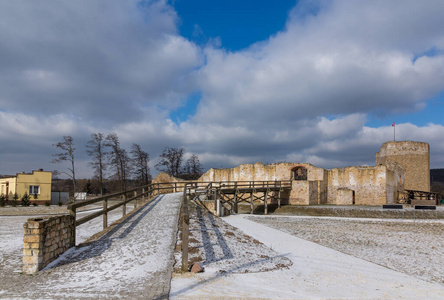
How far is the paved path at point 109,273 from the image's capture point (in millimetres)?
4375

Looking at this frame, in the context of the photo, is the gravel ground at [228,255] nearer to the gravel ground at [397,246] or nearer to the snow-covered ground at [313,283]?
the snow-covered ground at [313,283]

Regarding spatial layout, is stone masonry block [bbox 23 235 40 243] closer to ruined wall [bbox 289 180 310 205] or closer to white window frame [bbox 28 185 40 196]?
ruined wall [bbox 289 180 310 205]

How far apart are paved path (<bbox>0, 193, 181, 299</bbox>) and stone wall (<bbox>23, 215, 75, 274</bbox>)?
0.57 feet

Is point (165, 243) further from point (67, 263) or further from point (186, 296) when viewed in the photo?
point (186, 296)

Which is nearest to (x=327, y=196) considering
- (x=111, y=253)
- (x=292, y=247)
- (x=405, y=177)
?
(x=405, y=177)

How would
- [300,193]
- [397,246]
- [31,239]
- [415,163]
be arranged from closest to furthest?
[31,239] → [397,246] → [300,193] → [415,163]

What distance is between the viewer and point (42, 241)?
5.29m

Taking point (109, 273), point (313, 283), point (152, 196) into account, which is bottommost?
point (313, 283)

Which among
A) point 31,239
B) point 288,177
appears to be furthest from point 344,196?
point 31,239

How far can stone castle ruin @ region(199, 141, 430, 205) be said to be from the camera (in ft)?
97.4

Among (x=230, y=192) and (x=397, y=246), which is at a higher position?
(x=230, y=192)

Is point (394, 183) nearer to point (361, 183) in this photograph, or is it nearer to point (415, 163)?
point (361, 183)

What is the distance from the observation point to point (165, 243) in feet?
24.6

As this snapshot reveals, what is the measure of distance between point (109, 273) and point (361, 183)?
30.6m
